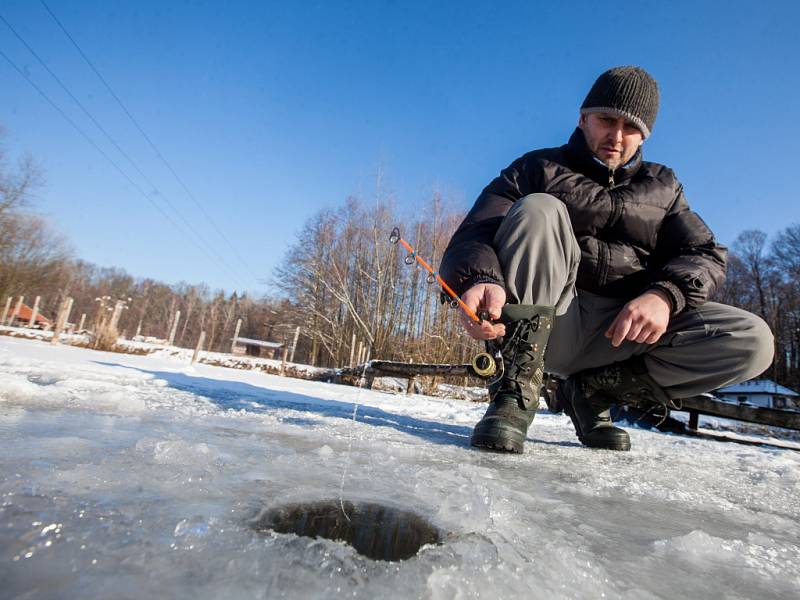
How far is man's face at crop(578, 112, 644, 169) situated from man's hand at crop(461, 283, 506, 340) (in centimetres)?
85

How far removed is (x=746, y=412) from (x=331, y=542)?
4.58 meters

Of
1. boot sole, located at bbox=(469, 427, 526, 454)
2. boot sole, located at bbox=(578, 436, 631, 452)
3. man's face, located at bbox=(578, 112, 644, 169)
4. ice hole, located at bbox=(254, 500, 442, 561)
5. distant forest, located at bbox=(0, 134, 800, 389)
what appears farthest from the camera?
distant forest, located at bbox=(0, 134, 800, 389)

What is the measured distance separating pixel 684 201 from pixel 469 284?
116 cm

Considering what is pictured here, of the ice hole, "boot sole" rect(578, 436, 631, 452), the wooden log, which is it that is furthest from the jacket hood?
the wooden log

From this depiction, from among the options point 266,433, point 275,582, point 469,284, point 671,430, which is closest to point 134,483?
point 275,582

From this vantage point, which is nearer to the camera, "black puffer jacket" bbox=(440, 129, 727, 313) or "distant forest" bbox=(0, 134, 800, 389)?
"black puffer jacket" bbox=(440, 129, 727, 313)

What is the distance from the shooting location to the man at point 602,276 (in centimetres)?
143

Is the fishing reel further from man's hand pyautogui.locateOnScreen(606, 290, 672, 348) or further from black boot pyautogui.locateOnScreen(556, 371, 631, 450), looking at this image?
black boot pyautogui.locateOnScreen(556, 371, 631, 450)

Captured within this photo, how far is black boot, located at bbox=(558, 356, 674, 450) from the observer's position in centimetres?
168

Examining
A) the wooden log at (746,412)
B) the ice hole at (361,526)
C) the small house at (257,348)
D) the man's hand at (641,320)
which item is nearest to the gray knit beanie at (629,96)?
the man's hand at (641,320)

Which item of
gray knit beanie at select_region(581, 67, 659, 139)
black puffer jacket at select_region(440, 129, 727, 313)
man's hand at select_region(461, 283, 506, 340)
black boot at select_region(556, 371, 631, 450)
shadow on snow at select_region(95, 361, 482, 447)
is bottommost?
shadow on snow at select_region(95, 361, 482, 447)

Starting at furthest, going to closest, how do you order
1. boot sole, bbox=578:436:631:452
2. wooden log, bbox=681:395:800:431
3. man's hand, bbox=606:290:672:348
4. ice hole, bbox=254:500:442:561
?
1. wooden log, bbox=681:395:800:431
2. boot sole, bbox=578:436:631:452
3. man's hand, bbox=606:290:672:348
4. ice hole, bbox=254:500:442:561

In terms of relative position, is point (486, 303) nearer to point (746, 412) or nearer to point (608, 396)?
point (608, 396)

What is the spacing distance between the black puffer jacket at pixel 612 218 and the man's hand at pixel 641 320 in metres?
0.27
